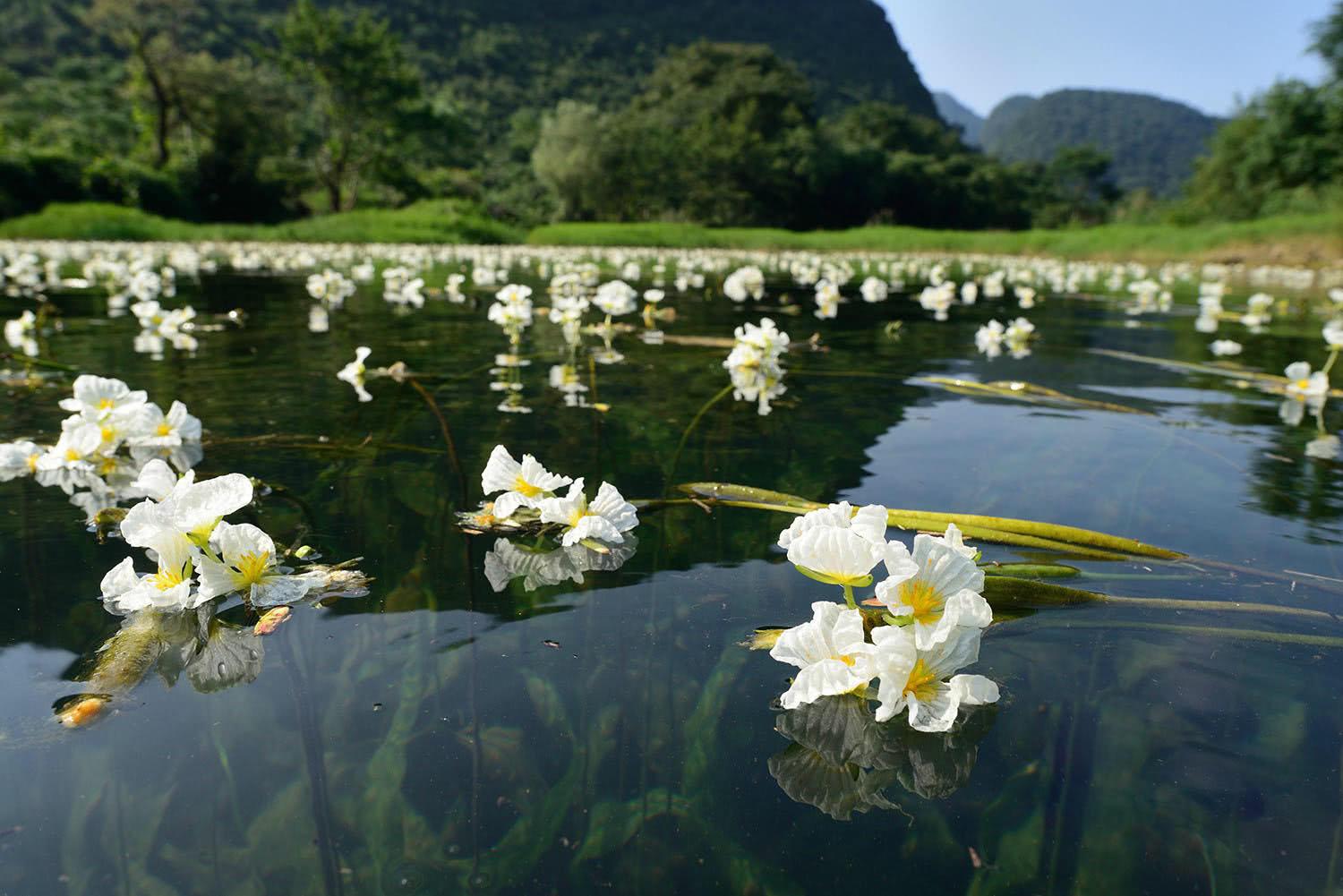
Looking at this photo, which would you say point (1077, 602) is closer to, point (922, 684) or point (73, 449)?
point (922, 684)

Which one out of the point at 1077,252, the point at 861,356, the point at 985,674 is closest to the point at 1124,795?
the point at 985,674

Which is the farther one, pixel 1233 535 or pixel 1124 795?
pixel 1233 535

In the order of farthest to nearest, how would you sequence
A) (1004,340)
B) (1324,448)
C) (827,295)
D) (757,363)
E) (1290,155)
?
(1290,155) → (827,295) → (1004,340) → (757,363) → (1324,448)

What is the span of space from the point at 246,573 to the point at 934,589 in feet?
4.26

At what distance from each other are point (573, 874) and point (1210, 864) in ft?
2.61

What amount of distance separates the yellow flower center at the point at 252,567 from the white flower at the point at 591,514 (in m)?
0.59

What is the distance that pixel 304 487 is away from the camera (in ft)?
7.93

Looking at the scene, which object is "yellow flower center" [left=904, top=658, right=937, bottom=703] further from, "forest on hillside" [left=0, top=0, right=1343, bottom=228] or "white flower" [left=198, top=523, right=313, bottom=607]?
"forest on hillside" [left=0, top=0, right=1343, bottom=228]

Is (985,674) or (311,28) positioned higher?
(311,28)

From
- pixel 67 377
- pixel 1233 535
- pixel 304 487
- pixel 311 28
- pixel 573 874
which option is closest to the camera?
pixel 573 874

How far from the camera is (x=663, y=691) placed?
4.54ft

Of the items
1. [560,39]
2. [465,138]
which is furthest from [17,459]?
[560,39]

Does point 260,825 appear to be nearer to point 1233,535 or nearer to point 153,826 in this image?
point 153,826

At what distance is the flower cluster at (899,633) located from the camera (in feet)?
4.00
